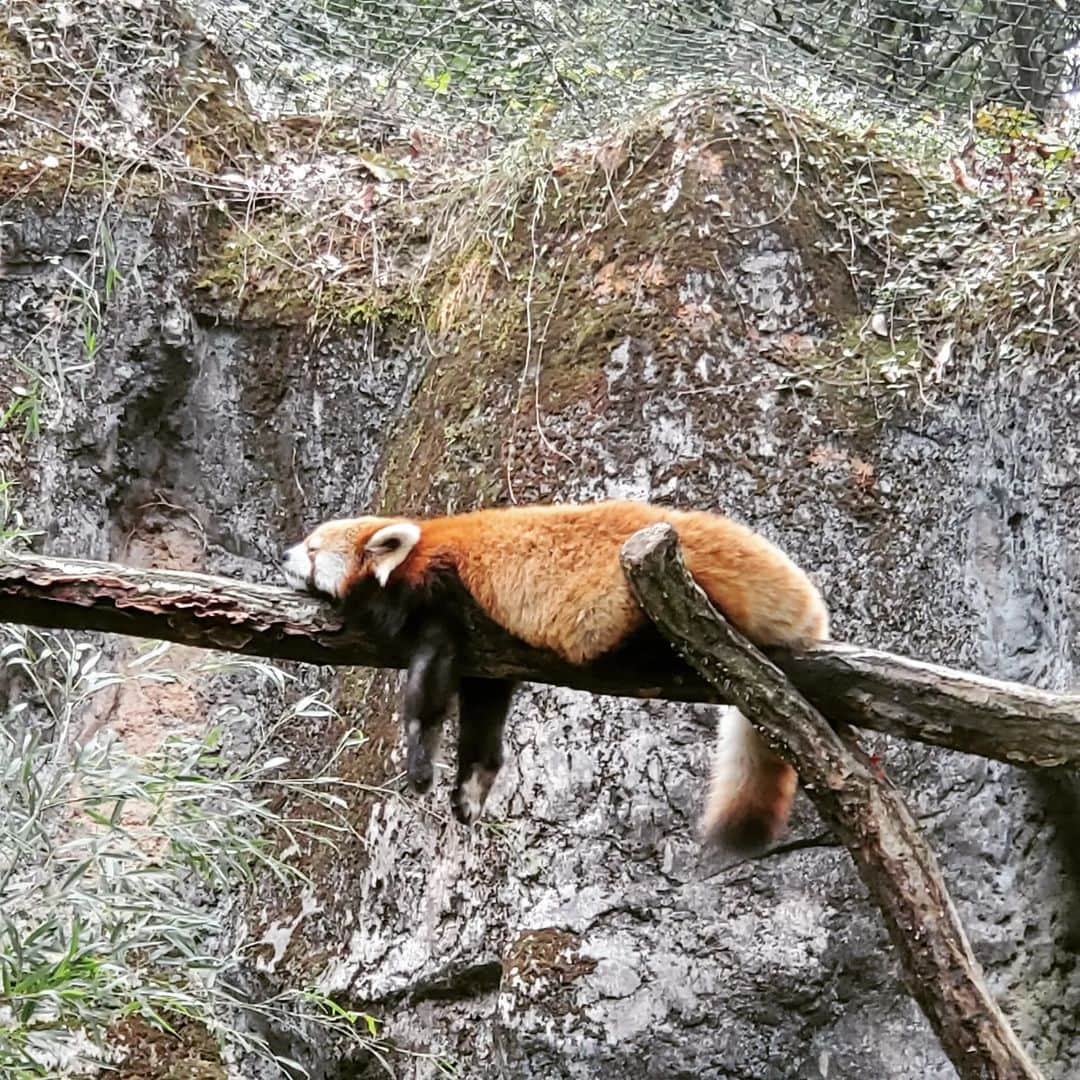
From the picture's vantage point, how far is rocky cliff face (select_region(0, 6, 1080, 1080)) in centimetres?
311

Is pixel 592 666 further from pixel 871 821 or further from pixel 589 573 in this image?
pixel 871 821

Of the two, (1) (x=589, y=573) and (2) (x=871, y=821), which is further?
(1) (x=589, y=573)

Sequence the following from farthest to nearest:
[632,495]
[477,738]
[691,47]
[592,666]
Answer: [691,47] < [632,495] < [477,738] < [592,666]

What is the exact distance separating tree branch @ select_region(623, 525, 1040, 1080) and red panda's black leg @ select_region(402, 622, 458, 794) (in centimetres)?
Answer: 56

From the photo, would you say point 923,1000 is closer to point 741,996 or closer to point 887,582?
point 741,996

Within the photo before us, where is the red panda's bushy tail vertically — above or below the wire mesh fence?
below

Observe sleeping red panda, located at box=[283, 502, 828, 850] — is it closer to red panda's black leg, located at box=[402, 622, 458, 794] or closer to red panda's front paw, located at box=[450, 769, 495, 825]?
red panda's black leg, located at box=[402, 622, 458, 794]

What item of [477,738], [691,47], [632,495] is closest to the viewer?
[477,738]

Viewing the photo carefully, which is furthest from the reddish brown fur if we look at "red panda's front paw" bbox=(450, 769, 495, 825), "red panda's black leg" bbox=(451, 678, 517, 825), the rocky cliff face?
the rocky cliff face

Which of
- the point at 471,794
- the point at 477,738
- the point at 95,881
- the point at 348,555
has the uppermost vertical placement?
the point at 348,555

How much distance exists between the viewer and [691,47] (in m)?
4.08

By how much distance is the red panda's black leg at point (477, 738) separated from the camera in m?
2.87

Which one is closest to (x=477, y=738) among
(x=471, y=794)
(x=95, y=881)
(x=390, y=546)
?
(x=471, y=794)

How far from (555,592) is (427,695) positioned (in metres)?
0.31
